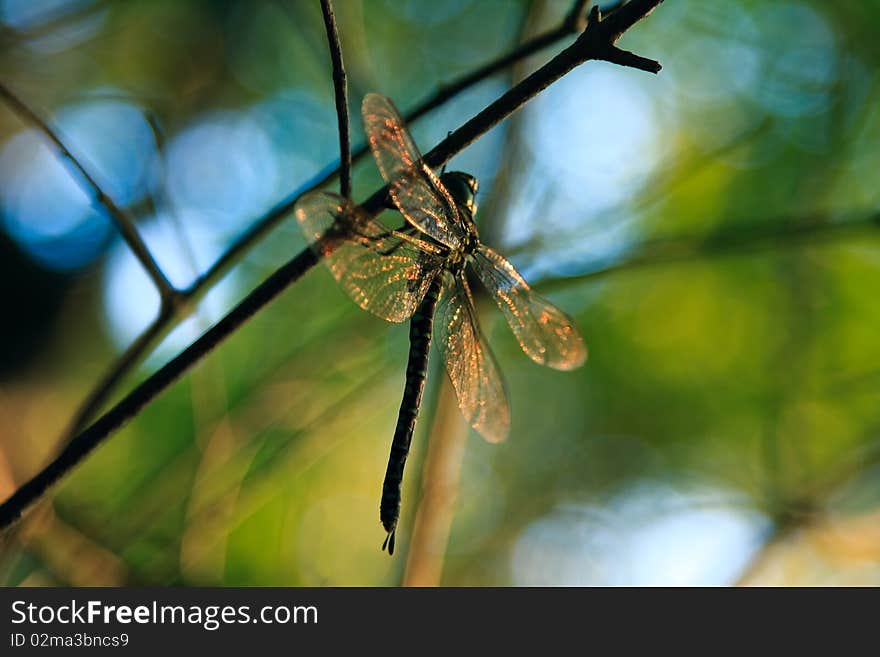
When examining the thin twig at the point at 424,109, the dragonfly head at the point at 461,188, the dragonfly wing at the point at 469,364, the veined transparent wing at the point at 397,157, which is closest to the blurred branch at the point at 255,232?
the thin twig at the point at 424,109

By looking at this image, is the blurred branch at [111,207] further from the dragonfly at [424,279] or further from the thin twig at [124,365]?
the dragonfly at [424,279]

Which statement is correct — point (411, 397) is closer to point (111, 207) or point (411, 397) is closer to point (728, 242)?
point (111, 207)

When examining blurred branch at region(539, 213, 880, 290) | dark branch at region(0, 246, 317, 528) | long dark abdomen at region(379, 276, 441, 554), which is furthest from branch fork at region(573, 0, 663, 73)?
blurred branch at region(539, 213, 880, 290)

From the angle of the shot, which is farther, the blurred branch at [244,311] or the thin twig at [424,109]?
the thin twig at [424,109]

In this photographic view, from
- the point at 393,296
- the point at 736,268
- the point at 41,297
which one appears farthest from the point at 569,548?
the point at 393,296

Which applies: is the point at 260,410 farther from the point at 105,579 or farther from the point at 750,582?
the point at 750,582

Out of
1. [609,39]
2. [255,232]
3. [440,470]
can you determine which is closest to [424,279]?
[255,232]
